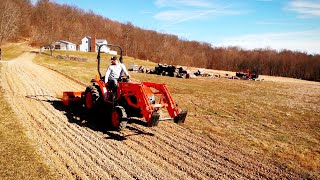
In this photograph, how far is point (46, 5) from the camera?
12462cm

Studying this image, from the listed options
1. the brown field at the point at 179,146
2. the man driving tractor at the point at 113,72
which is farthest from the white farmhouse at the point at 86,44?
the man driving tractor at the point at 113,72

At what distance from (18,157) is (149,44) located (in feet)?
366

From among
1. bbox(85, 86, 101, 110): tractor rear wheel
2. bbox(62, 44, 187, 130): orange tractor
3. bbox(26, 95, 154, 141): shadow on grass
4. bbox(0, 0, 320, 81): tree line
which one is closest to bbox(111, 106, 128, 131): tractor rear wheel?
bbox(62, 44, 187, 130): orange tractor

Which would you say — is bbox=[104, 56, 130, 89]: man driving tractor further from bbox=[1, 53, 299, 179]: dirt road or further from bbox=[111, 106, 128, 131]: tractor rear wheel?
bbox=[1, 53, 299, 179]: dirt road

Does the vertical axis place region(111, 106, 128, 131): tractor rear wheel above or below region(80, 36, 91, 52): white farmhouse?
below

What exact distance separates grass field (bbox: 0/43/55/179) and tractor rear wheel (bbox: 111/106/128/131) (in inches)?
105

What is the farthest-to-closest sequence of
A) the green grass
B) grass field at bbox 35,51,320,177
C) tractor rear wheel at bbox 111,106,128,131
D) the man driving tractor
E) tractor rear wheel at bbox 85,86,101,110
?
tractor rear wheel at bbox 85,86,101,110 < the man driving tractor < tractor rear wheel at bbox 111,106,128,131 < grass field at bbox 35,51,320,177 < the green grass

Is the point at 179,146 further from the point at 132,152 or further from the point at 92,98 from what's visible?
the point at 92,98

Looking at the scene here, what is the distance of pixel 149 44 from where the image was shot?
384 ft

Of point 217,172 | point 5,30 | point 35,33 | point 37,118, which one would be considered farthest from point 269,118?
point 35,33

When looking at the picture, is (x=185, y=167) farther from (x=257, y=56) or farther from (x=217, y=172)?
(x=257, y=56)

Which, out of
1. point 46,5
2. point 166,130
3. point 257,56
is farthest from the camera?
point 46,5

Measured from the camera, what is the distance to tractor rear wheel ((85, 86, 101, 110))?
11.0 metres

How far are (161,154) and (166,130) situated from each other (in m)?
2.29
